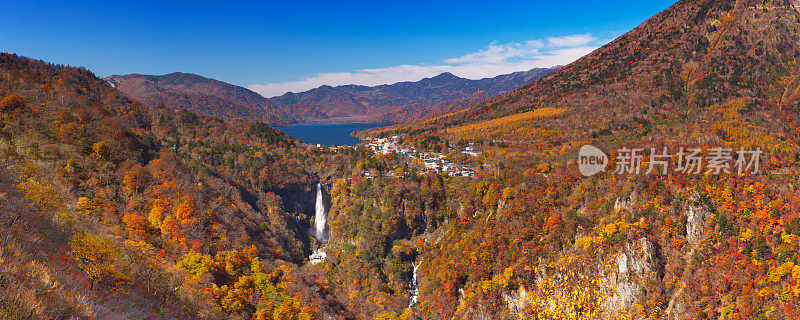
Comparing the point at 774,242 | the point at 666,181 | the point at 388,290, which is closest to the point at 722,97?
the point at 666,181

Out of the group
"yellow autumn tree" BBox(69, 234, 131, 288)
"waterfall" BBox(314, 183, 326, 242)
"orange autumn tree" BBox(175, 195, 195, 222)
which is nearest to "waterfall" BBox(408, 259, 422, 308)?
"waterfall" BBox(314, 183, 326, 242)

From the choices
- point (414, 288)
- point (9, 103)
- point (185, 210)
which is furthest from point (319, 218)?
point (9, 103)

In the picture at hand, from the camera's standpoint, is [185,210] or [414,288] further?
[414,288]

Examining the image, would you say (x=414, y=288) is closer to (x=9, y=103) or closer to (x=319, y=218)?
(x=319, y=218)

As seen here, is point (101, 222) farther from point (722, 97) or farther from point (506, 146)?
point (722, 97)

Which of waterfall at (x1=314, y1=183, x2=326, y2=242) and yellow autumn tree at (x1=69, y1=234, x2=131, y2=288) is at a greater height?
yellow autumn tree at (x1=69, y1=234, x2=131, y2=288)

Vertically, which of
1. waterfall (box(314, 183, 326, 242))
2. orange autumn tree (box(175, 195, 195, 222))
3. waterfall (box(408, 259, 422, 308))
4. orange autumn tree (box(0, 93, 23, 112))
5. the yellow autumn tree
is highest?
orange autumn tree (box(0, 93, 23, 112))

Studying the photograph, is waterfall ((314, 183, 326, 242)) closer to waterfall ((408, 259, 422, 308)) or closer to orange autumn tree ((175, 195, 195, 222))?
waterfall ((408, 259, 422, 308))

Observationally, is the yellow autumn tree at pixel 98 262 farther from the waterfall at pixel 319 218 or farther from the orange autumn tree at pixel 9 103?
the waterfall at pixel 319 218
